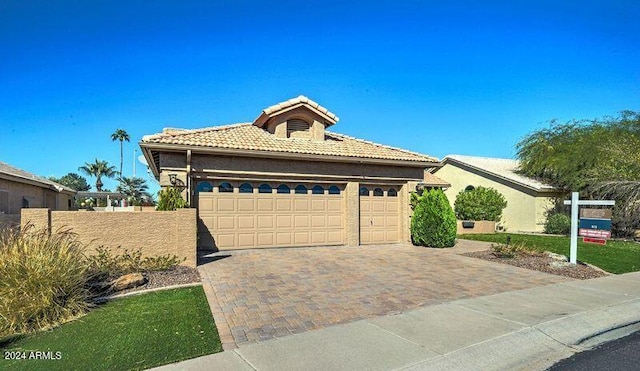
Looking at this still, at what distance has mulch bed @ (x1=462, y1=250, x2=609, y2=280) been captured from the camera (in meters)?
10.1

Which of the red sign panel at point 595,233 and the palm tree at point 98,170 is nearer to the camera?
the red sign panel at point 595,233

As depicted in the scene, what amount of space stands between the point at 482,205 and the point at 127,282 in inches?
881

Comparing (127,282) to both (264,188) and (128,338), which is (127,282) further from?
(264,188)

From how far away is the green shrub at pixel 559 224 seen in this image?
22.5m

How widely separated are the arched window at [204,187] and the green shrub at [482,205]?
18097 millimetres

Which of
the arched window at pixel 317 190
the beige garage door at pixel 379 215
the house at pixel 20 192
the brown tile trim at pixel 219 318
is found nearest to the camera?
the brown tile trim at pixel 219 318

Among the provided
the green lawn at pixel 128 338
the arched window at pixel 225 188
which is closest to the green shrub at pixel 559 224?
the arched window at pixel 225 188

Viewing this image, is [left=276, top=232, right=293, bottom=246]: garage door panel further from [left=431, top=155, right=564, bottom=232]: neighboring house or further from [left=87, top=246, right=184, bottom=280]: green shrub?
[left=431, top=155, right=564, bottom=232]: neighboring house

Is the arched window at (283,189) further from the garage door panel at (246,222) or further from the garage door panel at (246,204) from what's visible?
the garage door panel at (246,222)

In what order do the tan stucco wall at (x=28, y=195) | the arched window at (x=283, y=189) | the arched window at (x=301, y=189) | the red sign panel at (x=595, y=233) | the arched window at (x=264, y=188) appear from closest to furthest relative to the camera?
the red sign panel at (x=595, y=233)
the arched window at (x=264, y=188)
the arched window at (x=283, y=189)
the arched window at (x=301, y=189)
the tan stucco wall at (x=28, y=195)

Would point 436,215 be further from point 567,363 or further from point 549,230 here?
point 549,230

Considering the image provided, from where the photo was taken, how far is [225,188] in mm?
13320

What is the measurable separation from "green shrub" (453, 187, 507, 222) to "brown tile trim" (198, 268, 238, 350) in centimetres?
2047

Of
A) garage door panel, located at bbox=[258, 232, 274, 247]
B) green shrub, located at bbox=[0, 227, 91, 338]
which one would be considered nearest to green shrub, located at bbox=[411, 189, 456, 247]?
garage door panel, located at bbox=[258, 232, 274, 247]
